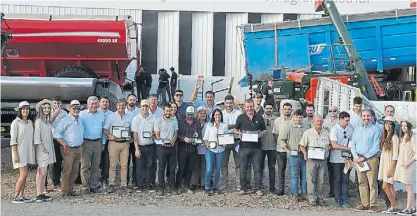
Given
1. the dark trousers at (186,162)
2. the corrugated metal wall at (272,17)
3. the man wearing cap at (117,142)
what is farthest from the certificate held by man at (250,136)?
the corrugated metal wall at (272,17)

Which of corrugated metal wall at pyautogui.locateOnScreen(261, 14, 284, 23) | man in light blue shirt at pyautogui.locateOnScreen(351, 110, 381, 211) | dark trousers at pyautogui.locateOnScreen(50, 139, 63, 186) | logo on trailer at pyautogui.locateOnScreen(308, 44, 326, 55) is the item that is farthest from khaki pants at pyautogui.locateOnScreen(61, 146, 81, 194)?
corrugated metal wall at pyautogui.locateOnScreen(261, 14, 284, 23)

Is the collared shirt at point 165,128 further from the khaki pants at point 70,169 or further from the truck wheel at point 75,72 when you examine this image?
the truck wheel at point 75,72

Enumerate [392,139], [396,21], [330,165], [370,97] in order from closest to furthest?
[392,139] < [330,165] < [370,97] < [396,21]

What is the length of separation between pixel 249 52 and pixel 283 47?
3.55 feet

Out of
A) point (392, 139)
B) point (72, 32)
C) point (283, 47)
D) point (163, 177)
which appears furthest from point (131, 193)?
point (283, 47)

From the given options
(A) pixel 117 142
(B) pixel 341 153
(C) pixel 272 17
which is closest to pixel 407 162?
(B) pixel 341 153

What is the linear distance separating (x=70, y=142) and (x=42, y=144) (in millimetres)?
577

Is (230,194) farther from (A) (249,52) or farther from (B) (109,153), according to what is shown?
(A) (249,52)

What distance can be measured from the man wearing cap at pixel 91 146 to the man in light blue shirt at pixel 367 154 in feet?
12.6

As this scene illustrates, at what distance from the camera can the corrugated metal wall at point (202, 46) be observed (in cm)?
2634

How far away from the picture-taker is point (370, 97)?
16.5 meters

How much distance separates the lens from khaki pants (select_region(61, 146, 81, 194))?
9391 mm

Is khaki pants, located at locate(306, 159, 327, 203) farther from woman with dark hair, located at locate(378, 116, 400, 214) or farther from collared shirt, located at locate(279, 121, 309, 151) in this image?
woman with dark hair, located at locate(378, 116, 400, 214)

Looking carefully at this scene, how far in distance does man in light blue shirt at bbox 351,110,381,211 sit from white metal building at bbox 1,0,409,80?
1733cm
